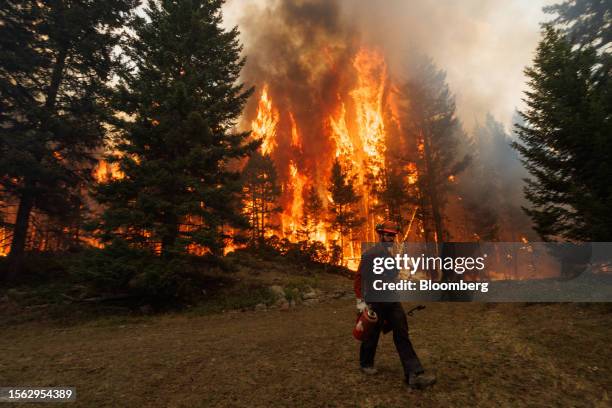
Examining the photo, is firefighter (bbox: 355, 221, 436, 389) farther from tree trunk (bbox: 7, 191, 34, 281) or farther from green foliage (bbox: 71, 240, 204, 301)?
tree trunk (bbox: 7, 191, 34, 281)

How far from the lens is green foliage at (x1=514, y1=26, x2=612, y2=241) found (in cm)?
912

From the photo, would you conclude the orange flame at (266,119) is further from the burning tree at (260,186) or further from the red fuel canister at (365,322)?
the red fuel canister at (365,322)

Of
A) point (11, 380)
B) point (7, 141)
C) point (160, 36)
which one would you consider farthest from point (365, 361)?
point (7, 141)

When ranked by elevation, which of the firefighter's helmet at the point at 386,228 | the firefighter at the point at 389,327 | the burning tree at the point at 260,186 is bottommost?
→ the firefighter at the point at 389,327

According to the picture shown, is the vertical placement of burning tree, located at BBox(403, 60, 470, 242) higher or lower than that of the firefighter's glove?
higher

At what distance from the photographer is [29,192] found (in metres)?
15.1

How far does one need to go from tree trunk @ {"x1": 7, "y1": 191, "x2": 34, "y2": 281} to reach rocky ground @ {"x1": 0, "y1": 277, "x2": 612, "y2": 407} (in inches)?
250

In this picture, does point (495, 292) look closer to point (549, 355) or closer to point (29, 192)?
point (549, 355)

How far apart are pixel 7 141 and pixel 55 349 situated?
37.5 ft

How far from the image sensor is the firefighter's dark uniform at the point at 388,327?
180 inches

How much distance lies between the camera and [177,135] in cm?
1249

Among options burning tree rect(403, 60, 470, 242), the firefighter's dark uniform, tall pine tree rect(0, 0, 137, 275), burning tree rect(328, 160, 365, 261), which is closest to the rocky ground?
the firefighter's dark uniform

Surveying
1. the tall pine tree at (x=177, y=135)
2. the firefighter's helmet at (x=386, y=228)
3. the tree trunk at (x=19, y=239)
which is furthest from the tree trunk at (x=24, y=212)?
the firefighter's helmet at (x=386, y=228)

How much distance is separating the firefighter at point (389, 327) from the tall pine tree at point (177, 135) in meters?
8.17
